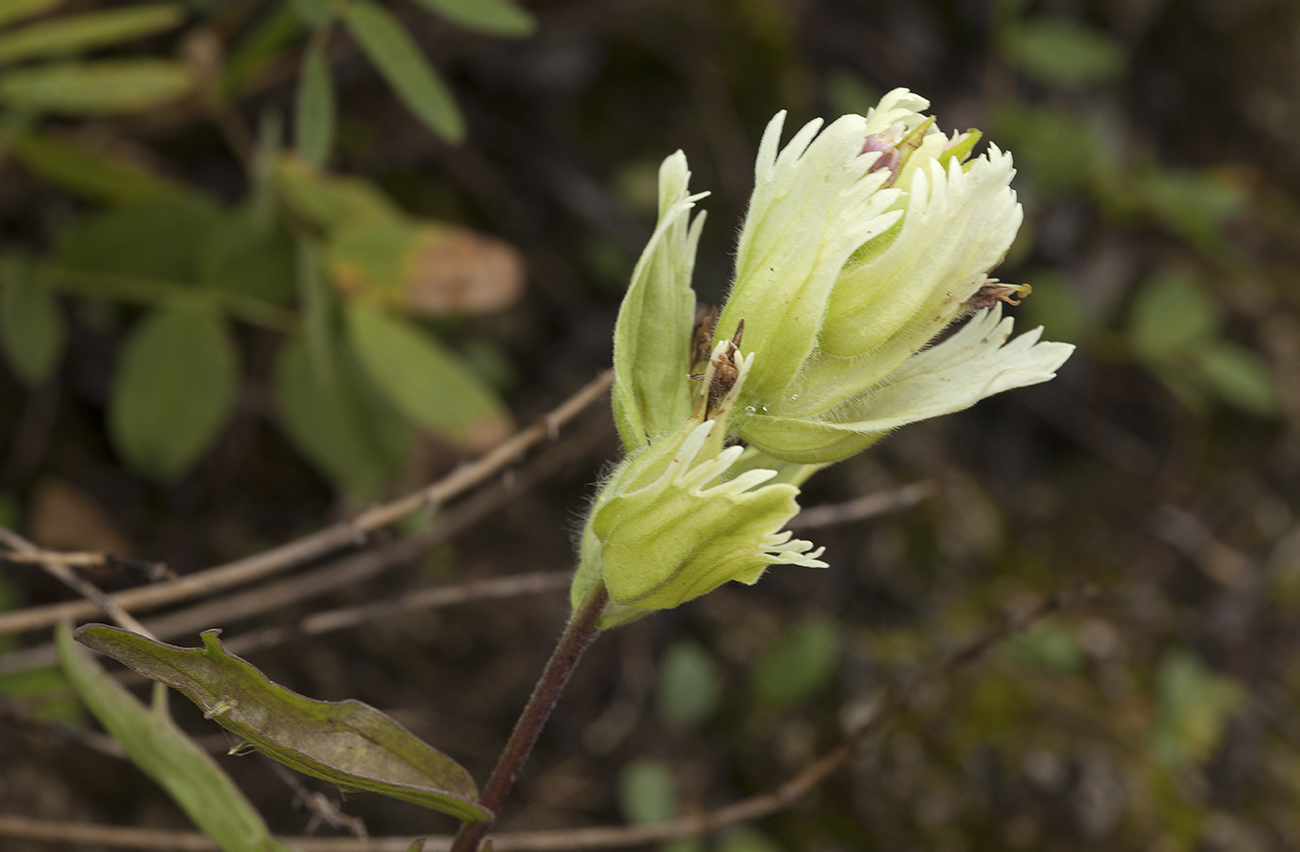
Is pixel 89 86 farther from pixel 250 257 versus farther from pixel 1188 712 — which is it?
pixel 1188 712

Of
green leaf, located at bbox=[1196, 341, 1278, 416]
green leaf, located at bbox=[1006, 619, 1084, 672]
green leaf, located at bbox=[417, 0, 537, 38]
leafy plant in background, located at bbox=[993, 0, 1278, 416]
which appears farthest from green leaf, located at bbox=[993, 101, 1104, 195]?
green leaf, located at bbox=[417, 0, 537, 38]

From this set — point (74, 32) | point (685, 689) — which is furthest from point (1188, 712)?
point (74, 32)

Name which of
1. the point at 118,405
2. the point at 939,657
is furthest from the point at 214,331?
the point at 939,657

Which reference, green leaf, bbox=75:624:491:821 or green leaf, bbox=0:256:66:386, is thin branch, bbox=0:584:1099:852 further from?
green leaf, bbox=0:256:66:386

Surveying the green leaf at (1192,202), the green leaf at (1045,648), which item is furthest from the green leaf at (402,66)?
the green leaf at (1192,202)

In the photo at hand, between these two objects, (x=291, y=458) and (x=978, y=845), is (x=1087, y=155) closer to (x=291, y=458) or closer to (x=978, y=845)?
(x=978, y=845)

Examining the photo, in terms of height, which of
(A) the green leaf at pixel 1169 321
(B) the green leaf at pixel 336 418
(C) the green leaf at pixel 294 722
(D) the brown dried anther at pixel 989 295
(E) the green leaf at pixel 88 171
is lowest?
(A) the green leaf at pixel 1169 321

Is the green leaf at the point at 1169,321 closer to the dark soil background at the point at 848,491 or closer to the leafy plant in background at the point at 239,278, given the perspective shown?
the dark soil background at the point at 848,491
